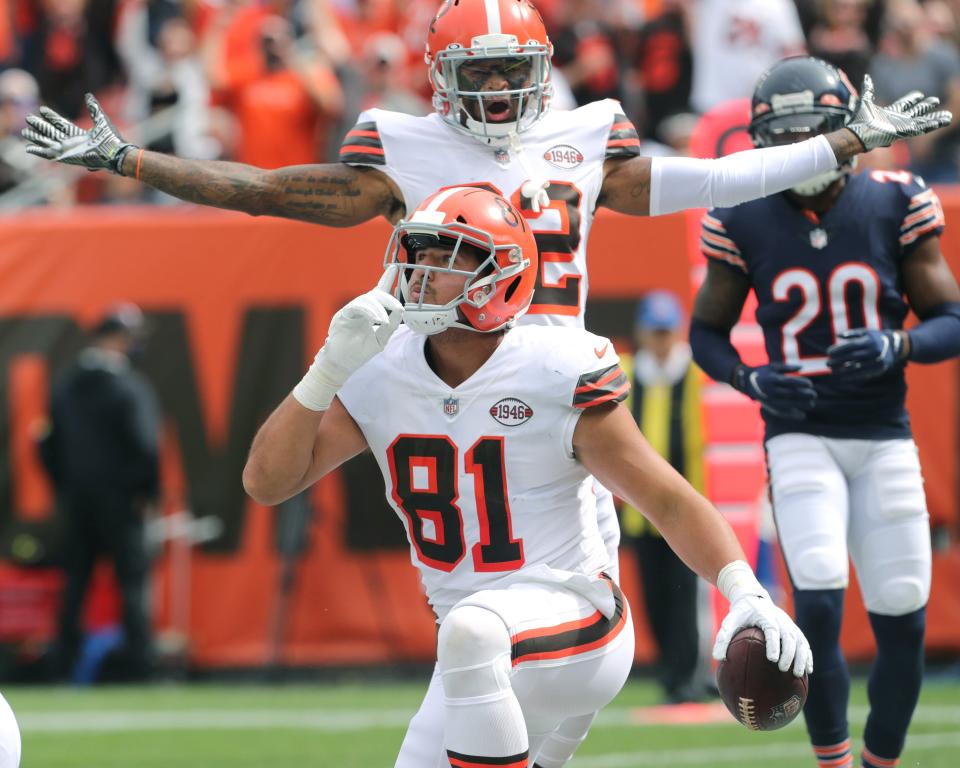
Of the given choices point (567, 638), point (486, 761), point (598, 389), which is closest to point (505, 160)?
point (598, 389)

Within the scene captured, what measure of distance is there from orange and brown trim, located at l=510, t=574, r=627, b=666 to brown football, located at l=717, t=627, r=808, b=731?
29 cm

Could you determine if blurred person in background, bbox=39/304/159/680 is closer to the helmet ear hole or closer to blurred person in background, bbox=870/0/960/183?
blurred person in background, bbox=870/0/960/183

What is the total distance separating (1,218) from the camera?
30.8 feet

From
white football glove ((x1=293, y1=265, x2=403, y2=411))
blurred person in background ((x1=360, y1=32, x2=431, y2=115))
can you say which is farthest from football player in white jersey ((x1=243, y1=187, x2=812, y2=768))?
blurred person in background ((x1=360, y1=32, x2=431, y2=115))

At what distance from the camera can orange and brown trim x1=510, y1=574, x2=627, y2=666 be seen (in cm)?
Answer: 372

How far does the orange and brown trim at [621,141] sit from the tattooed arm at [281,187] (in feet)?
1.94

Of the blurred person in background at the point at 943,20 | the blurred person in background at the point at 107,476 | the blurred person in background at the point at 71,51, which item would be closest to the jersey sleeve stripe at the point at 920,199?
the blurred person in background at the point at 107,476

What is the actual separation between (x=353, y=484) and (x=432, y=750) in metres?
5.27

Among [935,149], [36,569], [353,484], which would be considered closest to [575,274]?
[353,484]

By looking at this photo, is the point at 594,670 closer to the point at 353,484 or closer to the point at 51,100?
the point at 353,484

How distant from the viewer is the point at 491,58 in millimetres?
A: 4473

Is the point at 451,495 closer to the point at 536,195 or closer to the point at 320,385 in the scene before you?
the point at 320,385

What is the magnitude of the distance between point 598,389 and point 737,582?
0.52 m

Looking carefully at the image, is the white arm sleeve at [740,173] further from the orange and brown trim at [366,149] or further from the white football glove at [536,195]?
the orange and brown trim at [366,149]
